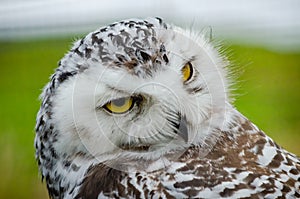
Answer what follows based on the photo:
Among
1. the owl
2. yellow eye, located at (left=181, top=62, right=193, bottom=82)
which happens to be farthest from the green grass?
yellow eye, located at (left=181, top=62, right=193, bottom=82)

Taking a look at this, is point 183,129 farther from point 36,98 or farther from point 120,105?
point 36,98

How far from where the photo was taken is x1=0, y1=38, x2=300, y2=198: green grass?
4.21 metres

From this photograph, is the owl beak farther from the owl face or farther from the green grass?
the green grass

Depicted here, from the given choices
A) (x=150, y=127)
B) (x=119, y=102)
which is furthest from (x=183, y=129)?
(x=119, y=102)

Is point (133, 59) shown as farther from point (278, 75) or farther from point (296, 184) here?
point (278, 75)

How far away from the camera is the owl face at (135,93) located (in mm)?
2035

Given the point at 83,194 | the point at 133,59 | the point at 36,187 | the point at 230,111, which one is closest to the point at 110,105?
the point at 133,59

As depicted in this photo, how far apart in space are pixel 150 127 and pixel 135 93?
120 millimetres

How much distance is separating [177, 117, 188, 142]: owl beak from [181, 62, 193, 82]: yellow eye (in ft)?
0.38

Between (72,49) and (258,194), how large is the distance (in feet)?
2.37

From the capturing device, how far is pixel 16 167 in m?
4.22

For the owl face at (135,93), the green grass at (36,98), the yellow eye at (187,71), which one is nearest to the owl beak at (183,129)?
the owl face at (135,93)

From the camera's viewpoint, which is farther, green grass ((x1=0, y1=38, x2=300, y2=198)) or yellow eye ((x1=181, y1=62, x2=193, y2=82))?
green grass ((x1=0, y1=38, x2=300, y2=198))

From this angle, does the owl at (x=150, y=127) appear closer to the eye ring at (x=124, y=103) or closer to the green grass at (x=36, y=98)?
the eye ring at (x=124, y=103)
